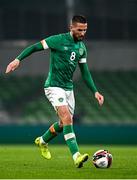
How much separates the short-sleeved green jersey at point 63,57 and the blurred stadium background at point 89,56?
13750 mm

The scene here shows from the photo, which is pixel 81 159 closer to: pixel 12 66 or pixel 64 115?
pixel 64 115

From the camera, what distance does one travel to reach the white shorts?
1045 cm

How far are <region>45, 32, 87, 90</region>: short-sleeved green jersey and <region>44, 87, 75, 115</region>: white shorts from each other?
67 mm

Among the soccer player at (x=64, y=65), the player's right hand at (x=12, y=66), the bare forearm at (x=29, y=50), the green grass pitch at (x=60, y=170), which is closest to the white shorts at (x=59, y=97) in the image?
the soccer player at (x=64, y=65)

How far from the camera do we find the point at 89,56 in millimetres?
25906

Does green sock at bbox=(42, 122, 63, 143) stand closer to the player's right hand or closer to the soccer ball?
the soccer ball

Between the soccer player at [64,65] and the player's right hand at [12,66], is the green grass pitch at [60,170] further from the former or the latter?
the player's right hand at [12,66]

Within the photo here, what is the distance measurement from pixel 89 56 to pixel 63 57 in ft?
50.5

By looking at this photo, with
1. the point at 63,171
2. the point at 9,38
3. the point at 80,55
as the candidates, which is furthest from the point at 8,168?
the point at 9,38

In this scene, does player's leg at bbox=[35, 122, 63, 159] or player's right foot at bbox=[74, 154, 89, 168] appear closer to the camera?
player's right foot at bbox=[74, 154, 89, 168]

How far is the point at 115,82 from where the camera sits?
26562 mm

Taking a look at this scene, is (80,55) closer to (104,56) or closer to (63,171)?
(63,171)

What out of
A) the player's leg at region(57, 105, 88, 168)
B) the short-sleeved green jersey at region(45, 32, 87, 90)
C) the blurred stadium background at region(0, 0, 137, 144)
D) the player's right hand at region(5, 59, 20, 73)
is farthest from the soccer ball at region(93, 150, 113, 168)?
the blurred stadium background at region(0, 0, 137, 144)

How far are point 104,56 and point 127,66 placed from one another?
93 centimetres
